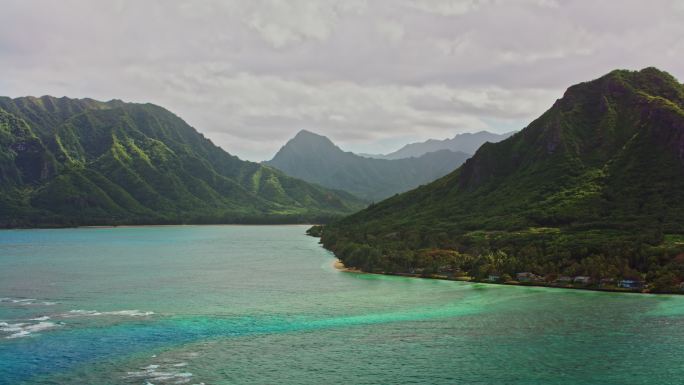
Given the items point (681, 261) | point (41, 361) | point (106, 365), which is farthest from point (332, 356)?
point (681, 261)

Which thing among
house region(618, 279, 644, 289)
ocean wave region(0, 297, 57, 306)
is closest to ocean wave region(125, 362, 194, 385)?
ocean wave region(0, 297, 57, 306)

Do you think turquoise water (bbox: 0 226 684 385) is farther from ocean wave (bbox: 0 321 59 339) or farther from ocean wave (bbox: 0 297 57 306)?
ocean wave (bbox: 0 297 57 306)

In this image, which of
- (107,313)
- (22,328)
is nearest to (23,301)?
(107,313)

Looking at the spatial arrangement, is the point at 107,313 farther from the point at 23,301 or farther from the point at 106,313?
the point at 23,301

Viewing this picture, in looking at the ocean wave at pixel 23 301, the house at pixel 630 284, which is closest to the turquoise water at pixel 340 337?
the ocean wave at pixel 23 301

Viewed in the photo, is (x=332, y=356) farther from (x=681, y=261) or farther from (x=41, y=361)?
(x=681, y=261)

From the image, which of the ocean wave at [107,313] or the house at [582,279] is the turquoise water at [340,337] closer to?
the ocean wave at [107,313]
